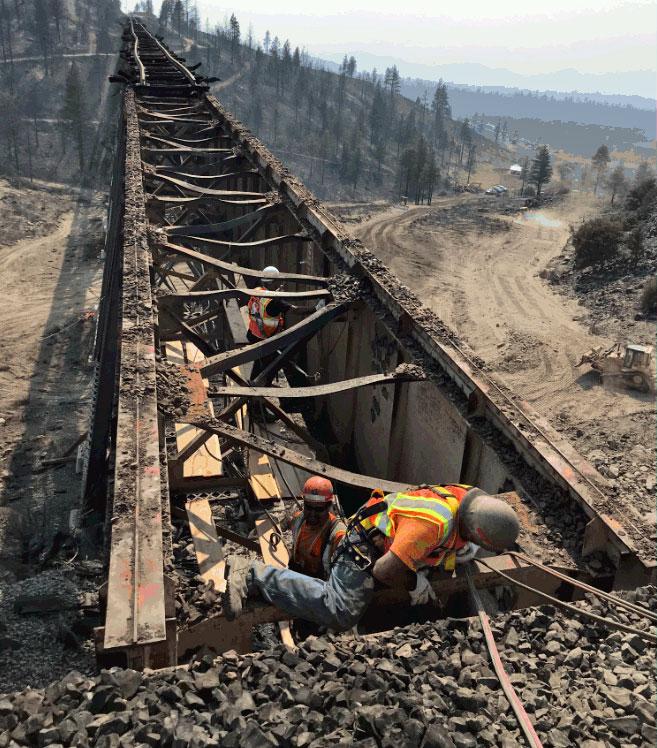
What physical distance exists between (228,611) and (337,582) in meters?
0.67

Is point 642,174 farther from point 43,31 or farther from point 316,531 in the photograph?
point 316,531

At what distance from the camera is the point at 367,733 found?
9.28ft

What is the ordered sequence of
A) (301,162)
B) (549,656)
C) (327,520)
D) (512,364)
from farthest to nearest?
1. (301,162)
2. (512,364)
3. (327,520)
4. (549,656)

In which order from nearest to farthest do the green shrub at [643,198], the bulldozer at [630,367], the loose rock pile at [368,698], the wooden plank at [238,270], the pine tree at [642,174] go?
the loose rock pile at [368,698], the wooden plank at [238,270], the bulldozer at [630,367], the green shrub at [643,198], the pine tree at [642,174]

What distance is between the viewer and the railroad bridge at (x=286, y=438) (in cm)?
378

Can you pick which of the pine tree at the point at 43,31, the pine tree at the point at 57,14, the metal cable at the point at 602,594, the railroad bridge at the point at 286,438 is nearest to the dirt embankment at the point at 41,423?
the railroad bridge at the point at 286,438

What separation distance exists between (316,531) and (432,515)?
1.09 meters

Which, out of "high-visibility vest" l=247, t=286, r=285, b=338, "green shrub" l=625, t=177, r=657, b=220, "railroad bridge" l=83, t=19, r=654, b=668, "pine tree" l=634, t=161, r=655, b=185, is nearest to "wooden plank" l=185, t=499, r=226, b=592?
"railroad bridge" l=83, t=19, r=654, b=668

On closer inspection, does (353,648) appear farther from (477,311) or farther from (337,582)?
(477,311)

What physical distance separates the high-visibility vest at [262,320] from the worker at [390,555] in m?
4.63

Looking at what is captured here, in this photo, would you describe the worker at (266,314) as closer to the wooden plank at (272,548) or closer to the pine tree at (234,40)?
the wooden plank at (272,548)

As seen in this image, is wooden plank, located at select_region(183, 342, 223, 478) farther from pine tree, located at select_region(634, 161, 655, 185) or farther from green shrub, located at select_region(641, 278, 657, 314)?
Answer: pine tree, located at select_region(634, 161, 655, 185)

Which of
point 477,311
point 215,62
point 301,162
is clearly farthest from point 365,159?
point 477,311

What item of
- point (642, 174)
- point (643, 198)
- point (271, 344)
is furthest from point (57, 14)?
point (271, 344)
